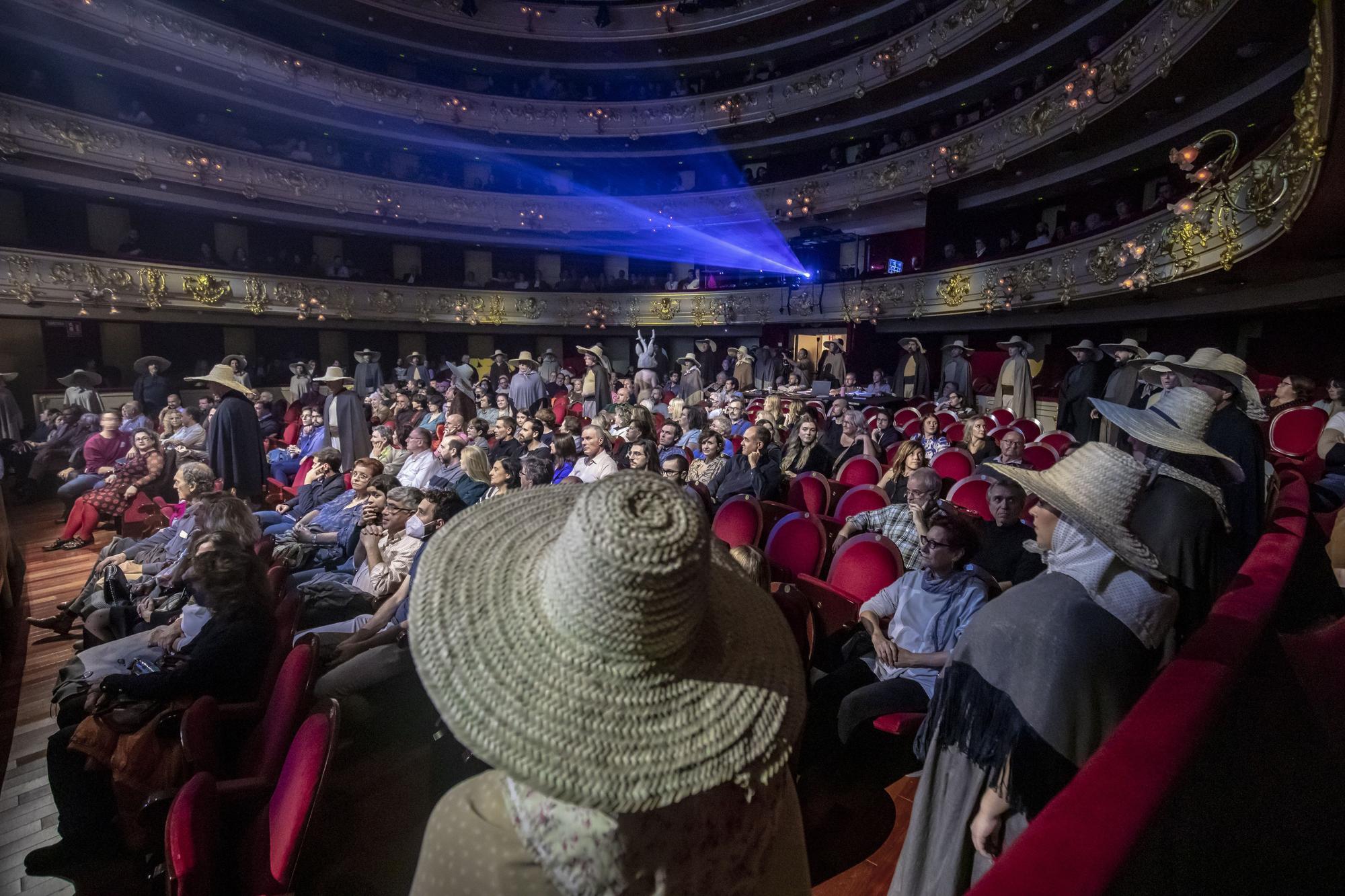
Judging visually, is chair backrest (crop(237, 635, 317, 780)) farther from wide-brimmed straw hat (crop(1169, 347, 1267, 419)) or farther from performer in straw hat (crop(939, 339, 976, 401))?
performer in straw hat (crop(939, 339, 976, 401))

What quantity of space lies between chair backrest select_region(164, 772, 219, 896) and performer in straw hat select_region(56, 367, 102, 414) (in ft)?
38.1

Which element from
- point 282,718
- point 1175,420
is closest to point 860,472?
point 1175,420

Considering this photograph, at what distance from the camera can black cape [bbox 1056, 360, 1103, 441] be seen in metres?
6.90

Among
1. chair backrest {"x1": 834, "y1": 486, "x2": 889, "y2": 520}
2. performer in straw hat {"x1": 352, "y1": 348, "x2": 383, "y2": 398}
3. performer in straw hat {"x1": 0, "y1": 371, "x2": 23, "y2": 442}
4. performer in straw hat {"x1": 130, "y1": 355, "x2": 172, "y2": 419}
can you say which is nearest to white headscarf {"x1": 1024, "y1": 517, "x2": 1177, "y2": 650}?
chair backrest {"x1": 834, "y1": 486, "x2": 889, "y2": 520}

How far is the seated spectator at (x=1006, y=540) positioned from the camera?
3010 mm

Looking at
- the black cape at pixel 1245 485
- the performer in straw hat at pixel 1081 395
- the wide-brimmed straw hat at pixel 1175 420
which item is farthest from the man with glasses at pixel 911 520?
the performer in straw hat at pixel 1081 395

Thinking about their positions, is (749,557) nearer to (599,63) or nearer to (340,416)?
(340,416)

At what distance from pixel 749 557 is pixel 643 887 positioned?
6.29 feet

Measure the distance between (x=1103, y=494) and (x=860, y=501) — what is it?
2723 millimetres

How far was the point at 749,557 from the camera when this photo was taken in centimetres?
254

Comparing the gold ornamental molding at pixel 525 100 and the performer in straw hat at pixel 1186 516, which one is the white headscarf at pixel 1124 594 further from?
the gold ornamental molding at pixel 525 100

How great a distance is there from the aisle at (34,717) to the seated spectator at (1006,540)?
13.3 feet

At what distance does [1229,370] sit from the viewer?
3.34m

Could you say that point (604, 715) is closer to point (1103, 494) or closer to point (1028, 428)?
point (1103, 494)
